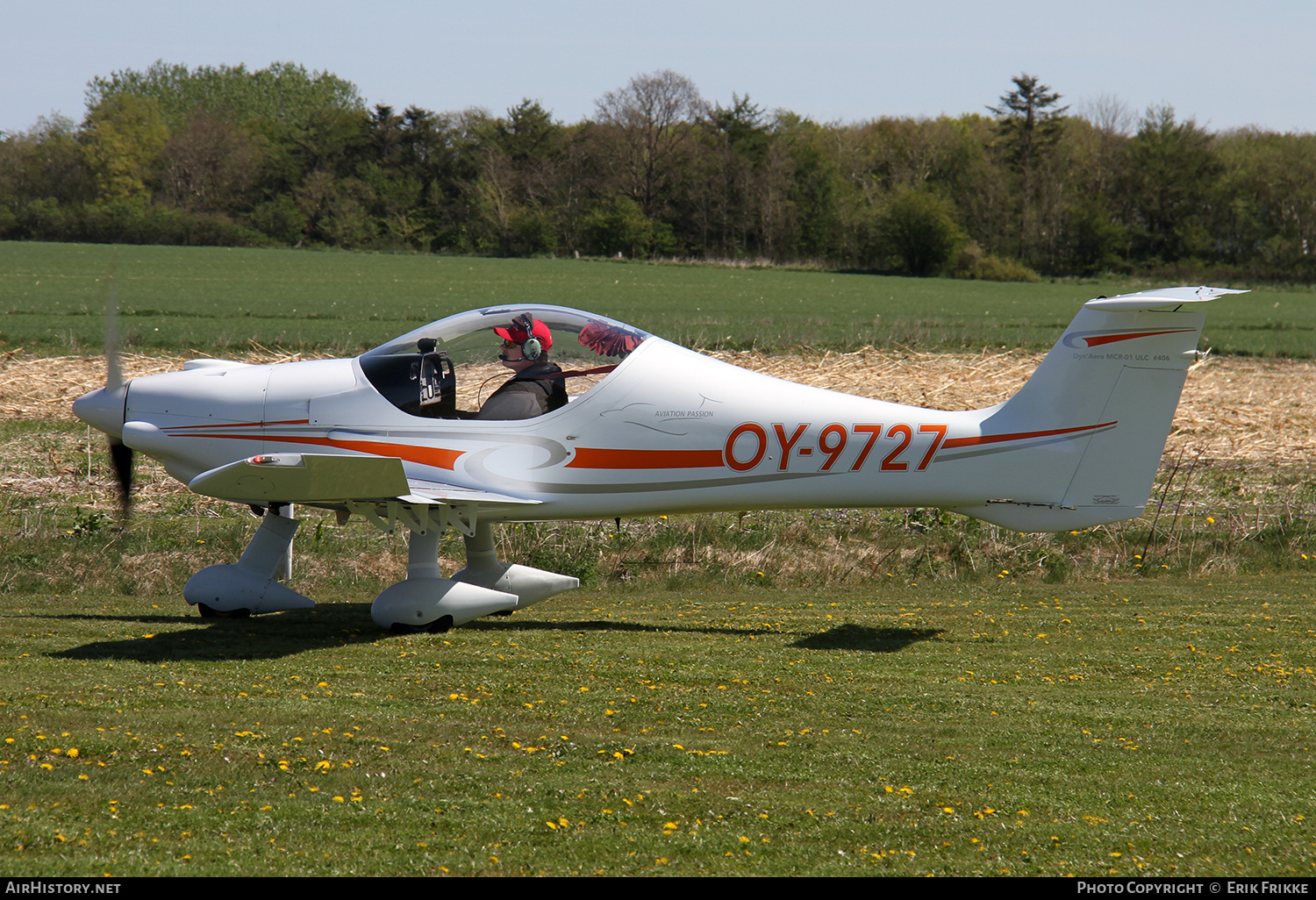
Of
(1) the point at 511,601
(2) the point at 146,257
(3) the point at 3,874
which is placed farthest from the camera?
(2) the point at 146,257

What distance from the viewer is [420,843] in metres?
3.93

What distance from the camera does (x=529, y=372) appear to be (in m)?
8.05

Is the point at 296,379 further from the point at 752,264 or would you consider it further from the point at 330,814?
the point at 752,264

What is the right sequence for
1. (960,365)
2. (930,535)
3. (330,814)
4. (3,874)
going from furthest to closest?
(960,365)
(930,535)
(330,814)
(3,874)

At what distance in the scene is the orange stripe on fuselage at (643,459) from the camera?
7.90 m

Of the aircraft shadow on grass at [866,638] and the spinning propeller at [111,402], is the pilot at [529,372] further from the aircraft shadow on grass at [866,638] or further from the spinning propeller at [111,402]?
the spinning propeller at [111,402]

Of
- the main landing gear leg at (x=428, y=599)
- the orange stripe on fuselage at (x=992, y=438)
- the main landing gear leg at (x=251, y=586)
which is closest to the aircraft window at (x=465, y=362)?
the main landing gear leg at (x=428, y=599)

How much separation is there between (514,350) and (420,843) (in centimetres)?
468

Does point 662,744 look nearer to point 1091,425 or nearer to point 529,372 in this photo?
point 529,372

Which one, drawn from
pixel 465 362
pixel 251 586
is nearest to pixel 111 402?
pixel 251 586

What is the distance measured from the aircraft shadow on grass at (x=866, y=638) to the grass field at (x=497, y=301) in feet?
48.7

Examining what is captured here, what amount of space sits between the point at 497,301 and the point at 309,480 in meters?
33.2

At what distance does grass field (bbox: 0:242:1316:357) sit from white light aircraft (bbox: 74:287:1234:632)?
12575 mm

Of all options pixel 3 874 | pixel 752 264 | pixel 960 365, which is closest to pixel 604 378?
pixel 3 874
